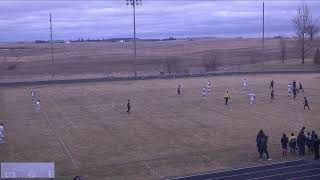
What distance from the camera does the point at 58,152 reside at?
2627 cm

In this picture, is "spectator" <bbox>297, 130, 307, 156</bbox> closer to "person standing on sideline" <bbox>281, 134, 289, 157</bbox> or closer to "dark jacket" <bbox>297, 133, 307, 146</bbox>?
"dark jacket" <bbox>297, 133, 307, 146</bbox>

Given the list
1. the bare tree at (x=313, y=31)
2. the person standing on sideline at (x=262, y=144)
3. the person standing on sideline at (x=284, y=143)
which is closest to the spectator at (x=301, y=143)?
the person standing on sideline at (x=284, y=143)

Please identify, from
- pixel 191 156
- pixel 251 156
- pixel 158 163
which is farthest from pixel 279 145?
pixel 158 163

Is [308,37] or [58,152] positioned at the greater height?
[308,37]

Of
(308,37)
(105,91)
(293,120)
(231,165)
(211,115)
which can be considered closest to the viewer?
(231,165)

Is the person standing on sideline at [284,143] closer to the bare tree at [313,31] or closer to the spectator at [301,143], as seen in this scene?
the spectator at [301,143]

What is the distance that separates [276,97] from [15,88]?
106 ft

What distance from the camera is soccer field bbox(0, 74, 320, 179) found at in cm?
2361

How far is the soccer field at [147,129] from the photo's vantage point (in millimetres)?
23609

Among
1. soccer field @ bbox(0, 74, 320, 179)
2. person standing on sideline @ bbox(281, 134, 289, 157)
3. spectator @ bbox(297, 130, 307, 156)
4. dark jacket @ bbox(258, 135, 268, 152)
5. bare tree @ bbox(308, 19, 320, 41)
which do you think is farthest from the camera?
bare tree @ bbox(308, 19, 320, 41)

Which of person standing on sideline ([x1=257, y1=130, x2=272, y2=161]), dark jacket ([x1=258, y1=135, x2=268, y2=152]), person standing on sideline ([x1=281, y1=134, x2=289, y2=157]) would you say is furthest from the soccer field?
dark jacket ([x1=258, y1=135, x2=268, y2=152])

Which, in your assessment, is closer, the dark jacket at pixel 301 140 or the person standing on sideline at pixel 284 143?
the dark jacket at pixel 301 140

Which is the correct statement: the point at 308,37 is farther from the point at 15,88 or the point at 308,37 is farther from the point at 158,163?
the point at 158,163

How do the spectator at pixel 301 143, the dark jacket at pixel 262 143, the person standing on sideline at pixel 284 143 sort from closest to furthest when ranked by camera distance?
1. the dark jacket at pixel 262 143
2. the spectator at pixel 301 143
3. the person standing on sideline at pixel 284 143
